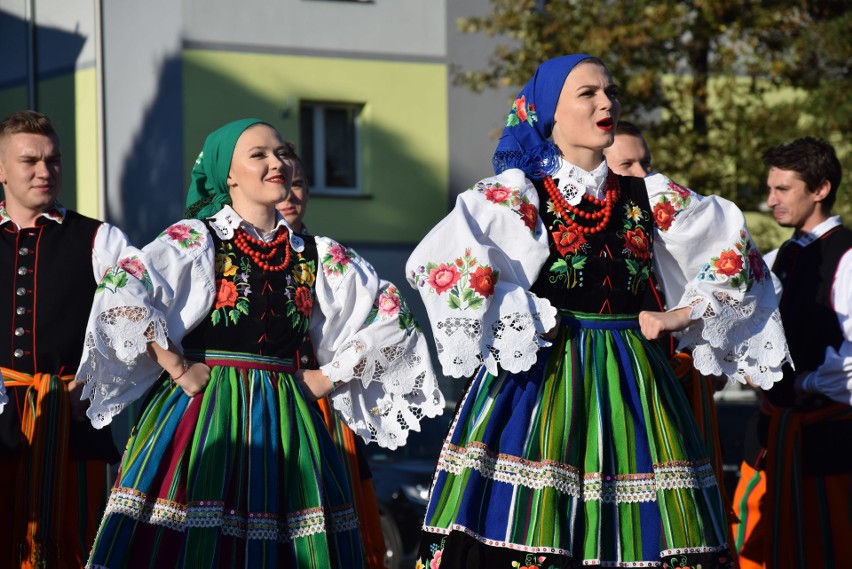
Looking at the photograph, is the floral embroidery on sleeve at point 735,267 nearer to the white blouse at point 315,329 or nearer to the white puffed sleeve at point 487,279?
the white puffed sleeve at point 487,279

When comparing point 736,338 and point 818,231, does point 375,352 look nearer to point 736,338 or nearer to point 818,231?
point 736,338

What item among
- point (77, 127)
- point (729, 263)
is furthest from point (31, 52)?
point (729, 263)

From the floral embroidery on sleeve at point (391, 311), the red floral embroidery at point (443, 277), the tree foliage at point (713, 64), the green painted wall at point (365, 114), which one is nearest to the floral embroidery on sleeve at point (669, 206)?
the red floral embroidery at point (443, 277)

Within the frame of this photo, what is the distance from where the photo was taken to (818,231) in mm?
5930

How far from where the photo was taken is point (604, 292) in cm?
443

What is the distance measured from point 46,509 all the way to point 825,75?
28.0 feet

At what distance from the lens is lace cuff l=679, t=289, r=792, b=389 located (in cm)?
450

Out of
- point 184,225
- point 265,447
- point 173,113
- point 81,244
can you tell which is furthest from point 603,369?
point 173,113

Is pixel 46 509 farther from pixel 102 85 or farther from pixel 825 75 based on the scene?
pixel 825 75

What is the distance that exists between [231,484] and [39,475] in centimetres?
97

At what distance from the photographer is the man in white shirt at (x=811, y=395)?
570cm

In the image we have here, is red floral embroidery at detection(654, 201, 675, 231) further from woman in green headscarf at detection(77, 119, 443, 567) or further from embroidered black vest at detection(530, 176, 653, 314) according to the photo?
woman in green headscarf at detection(77, 119, 443, 567)

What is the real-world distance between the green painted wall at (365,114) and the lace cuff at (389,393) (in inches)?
443

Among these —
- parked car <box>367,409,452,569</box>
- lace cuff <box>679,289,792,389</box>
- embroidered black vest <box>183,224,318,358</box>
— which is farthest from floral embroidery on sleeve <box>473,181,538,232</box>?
parked car <box>367,409,452,569</box>
